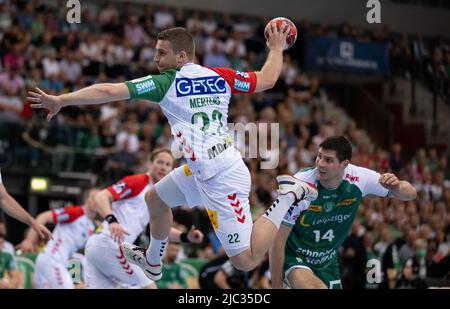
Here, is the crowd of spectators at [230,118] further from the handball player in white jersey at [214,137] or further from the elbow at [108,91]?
the elbow at [108,91]

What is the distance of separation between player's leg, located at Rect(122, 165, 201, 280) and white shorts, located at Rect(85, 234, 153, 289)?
54.2 inches

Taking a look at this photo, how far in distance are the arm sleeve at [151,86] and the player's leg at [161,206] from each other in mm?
952

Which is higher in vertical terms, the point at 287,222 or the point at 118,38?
the point at 118,38

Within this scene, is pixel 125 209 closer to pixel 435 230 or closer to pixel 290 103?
pixel 435 230

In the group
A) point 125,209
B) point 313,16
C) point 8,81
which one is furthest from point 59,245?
point 313,16

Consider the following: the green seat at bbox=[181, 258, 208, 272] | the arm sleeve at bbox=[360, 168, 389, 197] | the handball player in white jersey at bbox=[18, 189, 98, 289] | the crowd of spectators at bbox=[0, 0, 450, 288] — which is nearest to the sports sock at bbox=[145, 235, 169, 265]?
the arm sleeve at bbox=[360, 168, 389, 197]

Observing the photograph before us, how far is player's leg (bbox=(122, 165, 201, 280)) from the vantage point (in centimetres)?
920

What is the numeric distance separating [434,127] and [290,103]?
3.54 m

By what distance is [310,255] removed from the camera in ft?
32.4

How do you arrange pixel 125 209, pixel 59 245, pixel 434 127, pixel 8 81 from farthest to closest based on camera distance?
pixel 434 127 → pixel 8 81 → pixel 59 245 → pixel 125 209

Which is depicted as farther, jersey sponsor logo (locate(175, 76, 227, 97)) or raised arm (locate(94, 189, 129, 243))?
raised arm (locate(94, 189, 129, 243))

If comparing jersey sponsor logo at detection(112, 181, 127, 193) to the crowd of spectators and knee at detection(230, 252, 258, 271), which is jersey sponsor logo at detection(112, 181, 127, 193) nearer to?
knee at detection(230, 252, 258, 271)

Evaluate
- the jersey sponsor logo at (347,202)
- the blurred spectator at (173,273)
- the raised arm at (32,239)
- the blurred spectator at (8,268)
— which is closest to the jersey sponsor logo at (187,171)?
the jersey sponsor logo at (347,202)

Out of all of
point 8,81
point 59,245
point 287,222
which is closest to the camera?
point 287,222
